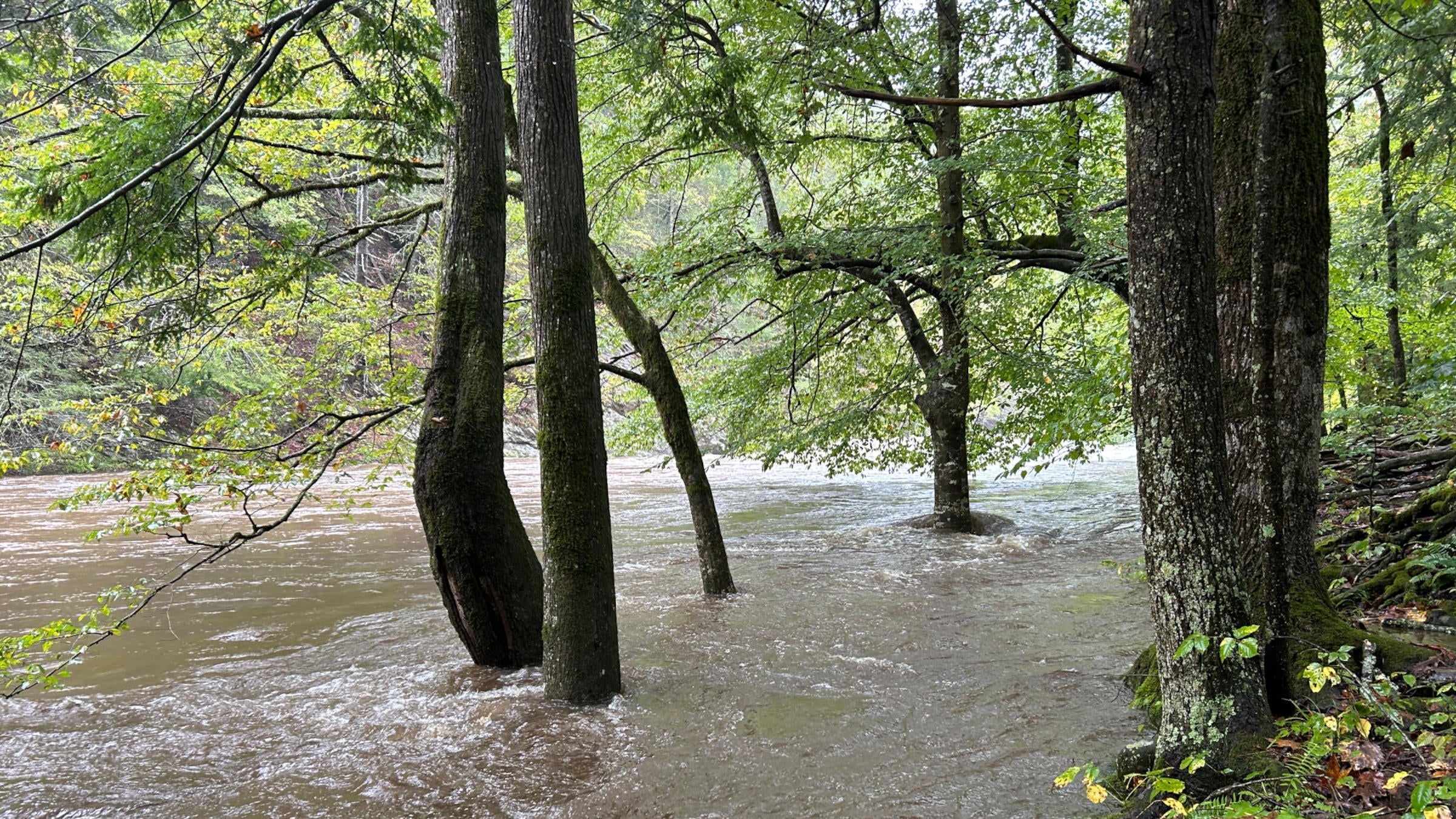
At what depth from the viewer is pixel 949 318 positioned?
413 inches

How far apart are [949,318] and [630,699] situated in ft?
23.9

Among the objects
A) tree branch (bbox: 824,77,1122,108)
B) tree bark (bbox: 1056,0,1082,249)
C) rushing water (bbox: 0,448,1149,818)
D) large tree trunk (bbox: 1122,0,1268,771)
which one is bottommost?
rushing water (bbox: 0,448,1149,818)

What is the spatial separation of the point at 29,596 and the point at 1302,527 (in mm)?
11498

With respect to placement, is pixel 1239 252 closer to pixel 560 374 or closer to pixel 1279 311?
pixel 1279 311

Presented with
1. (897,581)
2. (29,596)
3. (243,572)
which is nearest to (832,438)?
(897,581)

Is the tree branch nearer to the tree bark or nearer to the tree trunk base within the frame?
the tree bark

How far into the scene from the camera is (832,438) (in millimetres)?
11297

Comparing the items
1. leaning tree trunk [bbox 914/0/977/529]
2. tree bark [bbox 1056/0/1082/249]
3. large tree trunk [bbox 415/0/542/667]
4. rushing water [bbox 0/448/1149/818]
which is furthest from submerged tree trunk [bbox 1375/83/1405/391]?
large tree trunk [bbox 415/0/542/667]

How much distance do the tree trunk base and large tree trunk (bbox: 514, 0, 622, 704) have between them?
25.0 ft

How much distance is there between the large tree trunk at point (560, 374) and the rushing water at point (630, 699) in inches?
19.2

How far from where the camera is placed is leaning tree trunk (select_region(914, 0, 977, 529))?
8602mm

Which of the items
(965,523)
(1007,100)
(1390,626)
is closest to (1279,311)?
(1007,100)

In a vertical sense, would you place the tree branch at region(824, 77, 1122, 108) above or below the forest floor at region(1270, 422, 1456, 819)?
above

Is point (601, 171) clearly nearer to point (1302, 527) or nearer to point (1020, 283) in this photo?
point (1020, 283)
